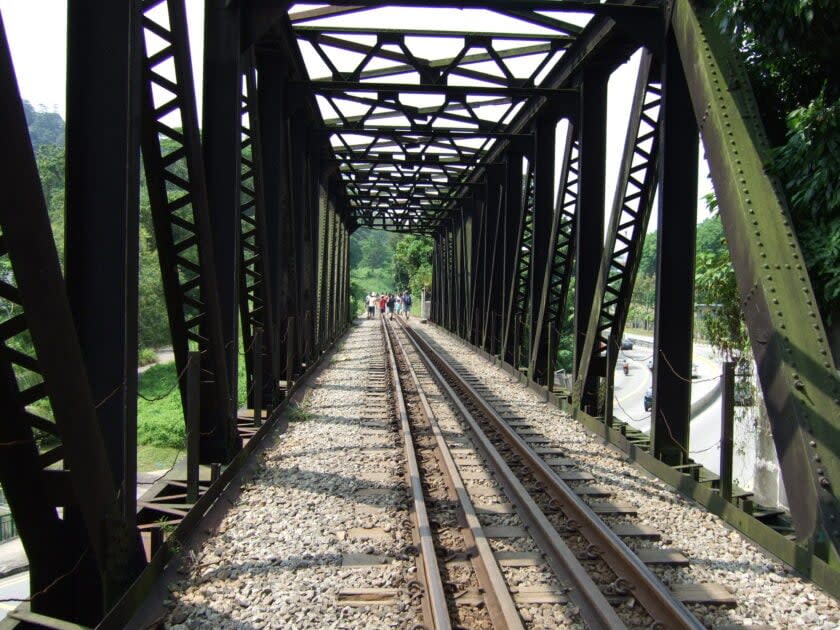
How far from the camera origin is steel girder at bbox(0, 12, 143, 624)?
9.29ft

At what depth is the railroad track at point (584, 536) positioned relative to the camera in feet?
12.8

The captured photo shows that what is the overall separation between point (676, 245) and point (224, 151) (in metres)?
4.83

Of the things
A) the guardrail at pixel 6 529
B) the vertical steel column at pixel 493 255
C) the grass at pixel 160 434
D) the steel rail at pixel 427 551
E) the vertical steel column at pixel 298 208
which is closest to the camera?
the steel rail at pixel 427 551

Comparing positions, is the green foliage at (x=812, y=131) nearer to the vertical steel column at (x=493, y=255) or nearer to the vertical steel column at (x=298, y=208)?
the vertical steel column at (x=298, y=208)

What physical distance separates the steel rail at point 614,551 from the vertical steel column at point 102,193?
3.13 metres

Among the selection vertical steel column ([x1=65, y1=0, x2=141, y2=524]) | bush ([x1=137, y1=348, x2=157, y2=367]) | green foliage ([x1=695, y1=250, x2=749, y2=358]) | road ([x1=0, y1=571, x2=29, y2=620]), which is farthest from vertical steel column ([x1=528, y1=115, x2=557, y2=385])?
bush ([x1=137, y1=348, x2=157, y2=367])

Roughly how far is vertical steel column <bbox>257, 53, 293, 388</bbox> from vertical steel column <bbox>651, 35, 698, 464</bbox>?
5.21 m

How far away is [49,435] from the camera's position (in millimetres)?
3428

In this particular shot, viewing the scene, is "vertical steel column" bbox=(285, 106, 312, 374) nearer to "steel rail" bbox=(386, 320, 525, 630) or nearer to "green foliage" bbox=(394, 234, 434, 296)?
"steel rail" bbox=(386, 320, 525, 630)

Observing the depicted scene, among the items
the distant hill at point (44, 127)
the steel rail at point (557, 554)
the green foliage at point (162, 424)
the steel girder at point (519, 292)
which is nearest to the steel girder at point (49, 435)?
the steel rail at point (557, 554)

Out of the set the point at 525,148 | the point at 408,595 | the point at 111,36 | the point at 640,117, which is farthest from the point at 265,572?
the point at 525,148

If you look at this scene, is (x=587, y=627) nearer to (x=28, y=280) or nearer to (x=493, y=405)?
(x=28, y=280)

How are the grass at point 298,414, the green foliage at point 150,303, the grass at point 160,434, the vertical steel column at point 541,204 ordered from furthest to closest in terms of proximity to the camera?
the green foliage at point 150,303 < the grass at point 160,434 < the vertical steel column at point 541,204 < the grass at point 298,414

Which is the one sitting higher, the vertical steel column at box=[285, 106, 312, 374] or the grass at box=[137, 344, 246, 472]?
the vertical steel column at box=[285, 106, 312, 374]
